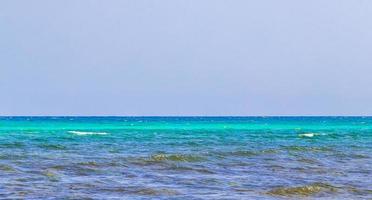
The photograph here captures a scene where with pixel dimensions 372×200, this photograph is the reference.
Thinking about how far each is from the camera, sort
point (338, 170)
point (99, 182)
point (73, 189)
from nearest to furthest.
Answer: point (73, 189), point (99, 182), point (338, 170)

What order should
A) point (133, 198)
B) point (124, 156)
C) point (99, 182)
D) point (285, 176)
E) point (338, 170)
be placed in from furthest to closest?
point (124, 156) → point (338, 170) → point (285, 176) → point (99, 182) → point (133, 198)

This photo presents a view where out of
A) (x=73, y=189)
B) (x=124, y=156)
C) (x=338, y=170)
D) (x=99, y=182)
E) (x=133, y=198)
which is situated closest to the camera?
(x=133, y=198)

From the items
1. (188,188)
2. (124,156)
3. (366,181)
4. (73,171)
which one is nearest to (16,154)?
(124,156)

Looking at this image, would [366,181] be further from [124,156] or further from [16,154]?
[16,154]

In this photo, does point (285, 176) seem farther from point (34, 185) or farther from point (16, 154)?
point (16, 154)

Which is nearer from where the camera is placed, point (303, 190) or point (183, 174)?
point (303, 190)

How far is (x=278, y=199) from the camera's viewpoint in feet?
63.4

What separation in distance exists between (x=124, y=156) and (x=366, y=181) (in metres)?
12.2

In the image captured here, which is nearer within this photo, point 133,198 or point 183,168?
point 133,198

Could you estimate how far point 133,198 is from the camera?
19.0 meters

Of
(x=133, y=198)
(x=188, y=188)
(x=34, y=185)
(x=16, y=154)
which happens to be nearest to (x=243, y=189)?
(x=188, y=188)

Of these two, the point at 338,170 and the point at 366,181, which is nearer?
the point at 366,181

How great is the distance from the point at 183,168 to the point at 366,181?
6.92 m

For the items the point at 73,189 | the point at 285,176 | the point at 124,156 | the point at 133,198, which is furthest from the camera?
the point at 124,156
